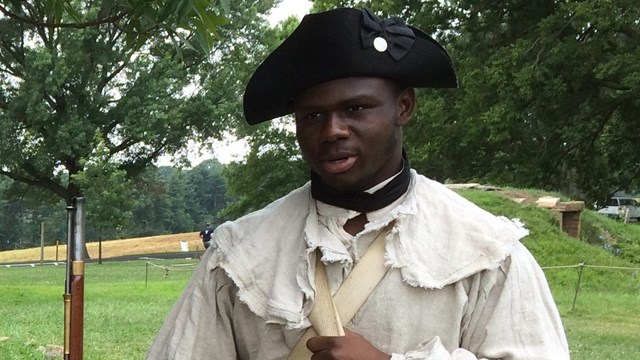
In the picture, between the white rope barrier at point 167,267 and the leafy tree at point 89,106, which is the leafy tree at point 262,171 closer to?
the leafy tree at point 89,106

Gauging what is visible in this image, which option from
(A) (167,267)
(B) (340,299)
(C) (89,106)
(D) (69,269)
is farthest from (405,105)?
(A) (167,267)

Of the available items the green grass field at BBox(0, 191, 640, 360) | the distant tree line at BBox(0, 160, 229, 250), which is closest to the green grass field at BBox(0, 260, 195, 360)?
the green grass field at BBox(0, 191, 640, 360)

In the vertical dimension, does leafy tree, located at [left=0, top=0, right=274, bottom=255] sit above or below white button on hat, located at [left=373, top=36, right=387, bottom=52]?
above

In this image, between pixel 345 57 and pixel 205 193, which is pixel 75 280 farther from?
pixel 205 193

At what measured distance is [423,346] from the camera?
126 cm

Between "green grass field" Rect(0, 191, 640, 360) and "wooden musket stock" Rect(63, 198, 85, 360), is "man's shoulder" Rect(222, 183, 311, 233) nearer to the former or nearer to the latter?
"wooden musket stock" Rect(63, 198, 85, 360)

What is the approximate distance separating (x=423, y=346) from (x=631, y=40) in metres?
11.9

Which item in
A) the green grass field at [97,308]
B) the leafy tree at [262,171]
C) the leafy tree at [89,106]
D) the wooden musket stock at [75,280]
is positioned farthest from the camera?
the leafy tree at [262,171]

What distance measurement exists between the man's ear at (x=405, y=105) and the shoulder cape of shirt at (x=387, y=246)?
110mm

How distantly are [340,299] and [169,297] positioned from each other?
753 centimetres

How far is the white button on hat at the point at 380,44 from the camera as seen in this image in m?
1.33

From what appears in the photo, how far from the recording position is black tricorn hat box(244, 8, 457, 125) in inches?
52.0

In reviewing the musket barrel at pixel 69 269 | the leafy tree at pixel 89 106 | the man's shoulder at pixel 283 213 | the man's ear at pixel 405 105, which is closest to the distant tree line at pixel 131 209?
the leafy tree at pixel 89 106

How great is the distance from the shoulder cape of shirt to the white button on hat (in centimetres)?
23
